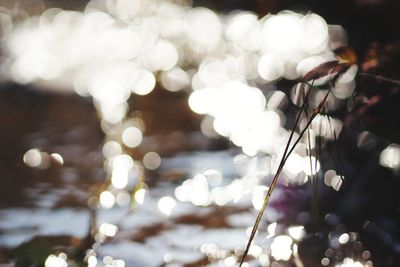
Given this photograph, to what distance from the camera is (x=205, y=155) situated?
18.0 ft

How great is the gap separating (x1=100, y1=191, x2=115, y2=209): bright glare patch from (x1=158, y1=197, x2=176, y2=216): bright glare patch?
320 mm

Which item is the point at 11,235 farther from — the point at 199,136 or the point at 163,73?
the point at 163,73

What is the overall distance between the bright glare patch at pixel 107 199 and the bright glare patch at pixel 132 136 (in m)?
1.54

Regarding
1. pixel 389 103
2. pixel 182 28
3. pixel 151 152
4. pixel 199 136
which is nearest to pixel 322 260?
pixel 389 103

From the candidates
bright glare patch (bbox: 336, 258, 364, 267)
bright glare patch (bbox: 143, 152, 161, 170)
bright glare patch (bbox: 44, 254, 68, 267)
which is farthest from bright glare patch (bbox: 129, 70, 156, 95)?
bright glare patch (bbox: 336, 258, 364, 267)

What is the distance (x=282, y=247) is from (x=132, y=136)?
3210 mm

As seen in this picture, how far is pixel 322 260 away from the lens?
119 inches

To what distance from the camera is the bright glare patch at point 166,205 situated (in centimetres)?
405

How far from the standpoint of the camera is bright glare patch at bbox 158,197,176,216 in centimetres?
405

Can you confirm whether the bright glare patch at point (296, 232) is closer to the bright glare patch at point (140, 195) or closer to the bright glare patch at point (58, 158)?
the bright glare patch at point (140, 195)

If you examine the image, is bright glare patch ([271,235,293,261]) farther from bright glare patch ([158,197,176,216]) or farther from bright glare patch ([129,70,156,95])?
bright glare patch ([129,70,156,95])

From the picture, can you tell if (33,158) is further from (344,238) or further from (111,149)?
(344,238)

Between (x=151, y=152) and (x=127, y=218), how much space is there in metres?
1.76

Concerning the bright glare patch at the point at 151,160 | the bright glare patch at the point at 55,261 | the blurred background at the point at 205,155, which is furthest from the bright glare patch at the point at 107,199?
the bright glare patch at the point at 55,261
